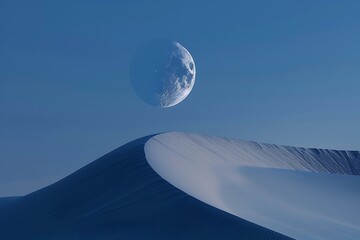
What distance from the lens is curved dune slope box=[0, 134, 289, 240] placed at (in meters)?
12.3

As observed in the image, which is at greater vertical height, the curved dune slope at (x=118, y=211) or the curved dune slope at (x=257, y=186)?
the curved dune slope at (x=257, y=186)

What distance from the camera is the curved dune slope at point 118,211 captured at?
12.3m

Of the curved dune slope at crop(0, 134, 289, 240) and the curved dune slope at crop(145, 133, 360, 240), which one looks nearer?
the curved dune slope at crop(0, 134, 289, 240)

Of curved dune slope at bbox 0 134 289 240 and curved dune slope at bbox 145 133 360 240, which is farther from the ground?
curved dune slope at bbox 145 133 360 240

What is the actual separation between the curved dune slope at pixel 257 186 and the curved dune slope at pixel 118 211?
2.24ft

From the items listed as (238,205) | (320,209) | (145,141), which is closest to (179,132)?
(145,141)

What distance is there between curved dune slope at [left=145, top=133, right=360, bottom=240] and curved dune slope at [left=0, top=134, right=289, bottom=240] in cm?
68

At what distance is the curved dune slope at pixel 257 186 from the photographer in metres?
15.2

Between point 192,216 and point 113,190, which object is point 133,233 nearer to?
A: point 192,216

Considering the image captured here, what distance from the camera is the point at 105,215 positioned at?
13977 millimetres

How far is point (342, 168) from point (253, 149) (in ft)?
36.0

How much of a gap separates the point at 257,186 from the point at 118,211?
9.60 metres

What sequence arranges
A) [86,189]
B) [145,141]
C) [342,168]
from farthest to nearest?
1. [342,168]
2. [145,141]
3. [86,189]

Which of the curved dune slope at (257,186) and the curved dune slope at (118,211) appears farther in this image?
the curved dune slope at (257,186)
